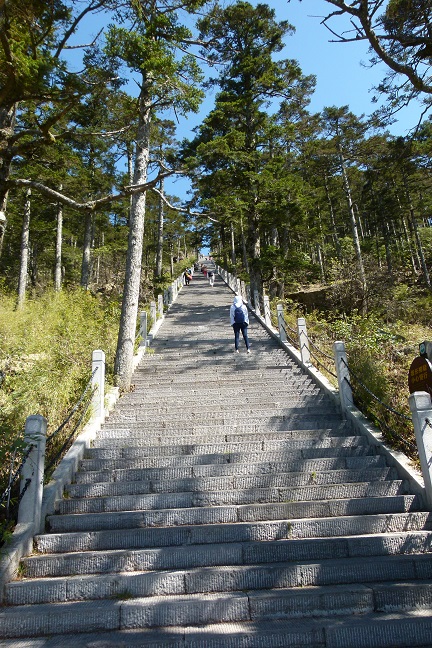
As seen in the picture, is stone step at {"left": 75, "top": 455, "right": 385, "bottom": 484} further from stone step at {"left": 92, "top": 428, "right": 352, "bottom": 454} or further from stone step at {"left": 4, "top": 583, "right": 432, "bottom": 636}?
stone step at {"left": 4, "top": 583, "right": 432, "bottom": 636}

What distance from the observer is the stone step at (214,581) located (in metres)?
3.36

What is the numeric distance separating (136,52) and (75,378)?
6521 mm

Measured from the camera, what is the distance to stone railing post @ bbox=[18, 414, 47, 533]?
3.99 metres

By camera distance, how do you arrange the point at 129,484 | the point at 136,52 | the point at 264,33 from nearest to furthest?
the point at 129,484 → the point at 136,52 → the point at 264,33

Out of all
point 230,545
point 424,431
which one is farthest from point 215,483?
point 424,431

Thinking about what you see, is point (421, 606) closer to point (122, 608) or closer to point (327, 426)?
point (122, 608)

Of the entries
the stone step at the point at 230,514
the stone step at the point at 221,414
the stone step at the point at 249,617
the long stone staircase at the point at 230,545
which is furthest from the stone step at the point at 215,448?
the stone step at the point at 249,617

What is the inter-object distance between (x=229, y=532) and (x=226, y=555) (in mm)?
295

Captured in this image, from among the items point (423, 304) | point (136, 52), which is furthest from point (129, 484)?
point (423, 304)

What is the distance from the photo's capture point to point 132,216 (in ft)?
29.6

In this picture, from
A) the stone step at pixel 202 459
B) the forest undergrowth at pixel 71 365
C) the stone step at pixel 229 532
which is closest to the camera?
the stone step at pixel 229 532

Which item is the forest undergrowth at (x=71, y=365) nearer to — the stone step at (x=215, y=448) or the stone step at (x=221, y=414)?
the stone step at (x=215, y=448)

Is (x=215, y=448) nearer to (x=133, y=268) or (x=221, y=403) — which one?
(x=221, y=403)

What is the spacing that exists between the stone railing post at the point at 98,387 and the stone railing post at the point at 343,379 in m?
4.13
